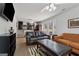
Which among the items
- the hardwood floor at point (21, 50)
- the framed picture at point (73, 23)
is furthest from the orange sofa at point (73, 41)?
the hardwood floor at point (21, 50)

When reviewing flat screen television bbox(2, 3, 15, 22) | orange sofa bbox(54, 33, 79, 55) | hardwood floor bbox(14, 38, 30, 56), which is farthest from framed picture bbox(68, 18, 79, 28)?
flat screen television bbox(2, 3, 15, 22)

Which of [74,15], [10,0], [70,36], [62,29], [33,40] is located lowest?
[33,40]

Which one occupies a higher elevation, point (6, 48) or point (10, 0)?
point (10, 0)

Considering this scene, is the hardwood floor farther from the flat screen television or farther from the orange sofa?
the orange sofa

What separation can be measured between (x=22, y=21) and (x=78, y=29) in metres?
4.38

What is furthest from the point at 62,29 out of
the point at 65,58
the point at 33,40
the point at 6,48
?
the point at 65,58

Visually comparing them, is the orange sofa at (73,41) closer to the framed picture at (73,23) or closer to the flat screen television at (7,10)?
the framed picture at (73,23)

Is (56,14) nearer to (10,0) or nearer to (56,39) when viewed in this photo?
(56,39)

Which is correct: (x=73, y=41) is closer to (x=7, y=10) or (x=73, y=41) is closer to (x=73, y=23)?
(x=73, y=23)

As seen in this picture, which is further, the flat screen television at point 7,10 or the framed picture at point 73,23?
the framed picture at point 73,23

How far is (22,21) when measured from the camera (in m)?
7.51

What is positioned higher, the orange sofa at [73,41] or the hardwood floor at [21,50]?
the orange sofa at [73,41]

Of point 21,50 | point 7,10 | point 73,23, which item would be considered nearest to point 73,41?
point 73,23

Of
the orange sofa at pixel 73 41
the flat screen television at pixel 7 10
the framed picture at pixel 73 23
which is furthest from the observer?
the framed picture at pixel 73 23
